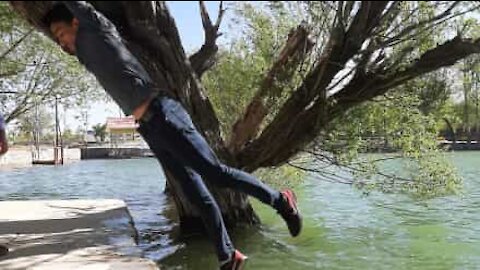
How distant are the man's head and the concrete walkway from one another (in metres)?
2.71

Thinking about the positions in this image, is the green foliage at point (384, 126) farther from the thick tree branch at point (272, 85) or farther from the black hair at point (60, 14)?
the black hair at point (60, 14)

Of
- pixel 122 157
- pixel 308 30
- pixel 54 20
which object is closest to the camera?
pixel 54 20

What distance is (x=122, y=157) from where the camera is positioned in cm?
5825

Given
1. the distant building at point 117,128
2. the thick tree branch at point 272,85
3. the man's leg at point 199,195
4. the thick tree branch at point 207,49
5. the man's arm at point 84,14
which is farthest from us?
the distant building at point 117,128

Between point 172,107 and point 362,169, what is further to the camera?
point 362,169

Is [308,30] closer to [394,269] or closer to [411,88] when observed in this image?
[411,88]

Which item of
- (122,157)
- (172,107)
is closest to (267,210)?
(172,107)

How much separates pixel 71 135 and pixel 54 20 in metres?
82.2

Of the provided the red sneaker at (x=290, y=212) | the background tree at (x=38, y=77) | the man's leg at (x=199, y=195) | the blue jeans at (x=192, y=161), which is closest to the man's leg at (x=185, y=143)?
the blue jeans at (x=192, y=161)

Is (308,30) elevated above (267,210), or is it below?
above

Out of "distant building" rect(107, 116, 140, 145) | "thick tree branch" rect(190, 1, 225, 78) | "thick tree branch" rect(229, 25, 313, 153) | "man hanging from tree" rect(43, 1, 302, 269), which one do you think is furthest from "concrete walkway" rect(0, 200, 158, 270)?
"distant building" rect(107, 116, 140, 145)

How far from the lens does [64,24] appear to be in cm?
383

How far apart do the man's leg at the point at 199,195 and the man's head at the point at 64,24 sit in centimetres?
76

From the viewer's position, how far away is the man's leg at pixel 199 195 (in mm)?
4258
